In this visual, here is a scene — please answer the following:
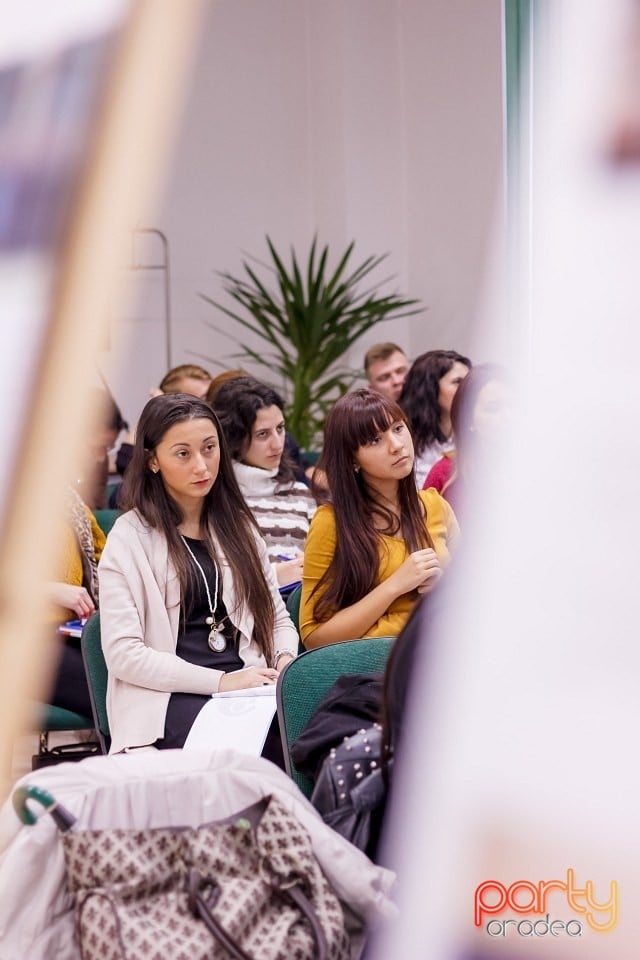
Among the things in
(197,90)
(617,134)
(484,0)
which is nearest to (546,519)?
(617,134)

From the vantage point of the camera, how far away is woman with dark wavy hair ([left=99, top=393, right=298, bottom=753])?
214 centimetres

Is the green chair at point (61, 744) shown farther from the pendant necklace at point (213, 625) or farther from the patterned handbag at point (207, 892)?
the patterned handbag at point (207, 892)

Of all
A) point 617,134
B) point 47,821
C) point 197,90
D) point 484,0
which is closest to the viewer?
point 617,134

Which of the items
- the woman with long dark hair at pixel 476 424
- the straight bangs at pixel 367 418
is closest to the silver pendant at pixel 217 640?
the straight bangs at pixel 367 418

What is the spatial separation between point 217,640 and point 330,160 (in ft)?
13.5

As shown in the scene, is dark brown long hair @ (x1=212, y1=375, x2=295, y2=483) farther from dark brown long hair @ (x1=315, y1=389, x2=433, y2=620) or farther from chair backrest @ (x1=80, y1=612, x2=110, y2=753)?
chair backrest @ (x1=80, y1=612, x2=110, y2=753)

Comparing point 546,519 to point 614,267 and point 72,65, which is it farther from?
point 72,65

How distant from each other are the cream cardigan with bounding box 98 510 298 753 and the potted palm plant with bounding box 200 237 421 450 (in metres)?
3.05

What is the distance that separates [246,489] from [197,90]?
338cm

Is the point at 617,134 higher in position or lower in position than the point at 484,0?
lower

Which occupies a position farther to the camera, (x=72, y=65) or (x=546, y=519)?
(x=546, y=519)

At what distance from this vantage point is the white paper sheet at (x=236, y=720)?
6.12ft

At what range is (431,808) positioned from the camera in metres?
1.34

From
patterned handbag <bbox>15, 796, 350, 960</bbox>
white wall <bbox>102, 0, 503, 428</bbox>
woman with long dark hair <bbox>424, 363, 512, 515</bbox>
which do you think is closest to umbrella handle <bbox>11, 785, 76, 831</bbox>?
patterned handbag <bbox>15, 796, 350, 960</bbox>
